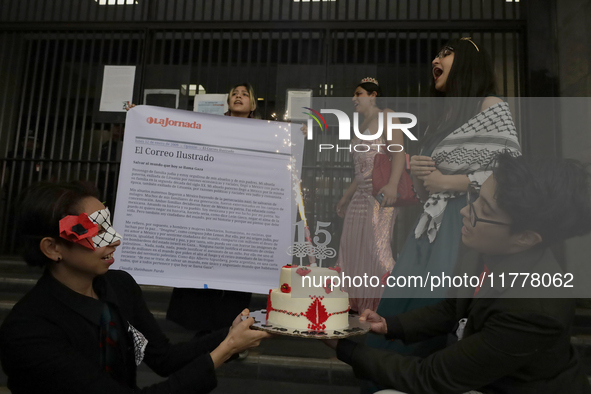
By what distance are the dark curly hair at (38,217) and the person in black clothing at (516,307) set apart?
97cm

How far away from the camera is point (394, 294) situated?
176cm

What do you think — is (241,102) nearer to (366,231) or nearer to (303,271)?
(366,231)

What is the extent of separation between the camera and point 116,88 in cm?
427

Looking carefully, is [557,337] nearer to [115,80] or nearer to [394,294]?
[394,294]

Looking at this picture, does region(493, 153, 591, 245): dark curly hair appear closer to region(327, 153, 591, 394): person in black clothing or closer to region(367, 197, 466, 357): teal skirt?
region(327, 153, 591, 394): person in black clothing

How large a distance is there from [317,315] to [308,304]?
46mm

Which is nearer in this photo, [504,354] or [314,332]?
[504,354]

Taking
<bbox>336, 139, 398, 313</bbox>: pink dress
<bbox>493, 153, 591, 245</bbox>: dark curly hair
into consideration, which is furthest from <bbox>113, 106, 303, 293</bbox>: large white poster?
<bbox>493, 153, 591, 245</bbox>: dark curly hair

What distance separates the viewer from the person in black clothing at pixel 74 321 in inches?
41.1

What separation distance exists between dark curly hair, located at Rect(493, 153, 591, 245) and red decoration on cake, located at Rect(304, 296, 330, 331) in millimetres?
616

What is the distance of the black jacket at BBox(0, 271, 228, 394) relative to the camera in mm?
1037

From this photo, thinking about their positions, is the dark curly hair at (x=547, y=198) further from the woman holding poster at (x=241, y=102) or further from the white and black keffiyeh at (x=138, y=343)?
the woman holding poster at (x=241, y=102)

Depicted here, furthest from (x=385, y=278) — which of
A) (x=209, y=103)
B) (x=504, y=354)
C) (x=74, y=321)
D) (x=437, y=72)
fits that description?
(x=209, y=103)

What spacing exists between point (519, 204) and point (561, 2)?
12.0 feet
